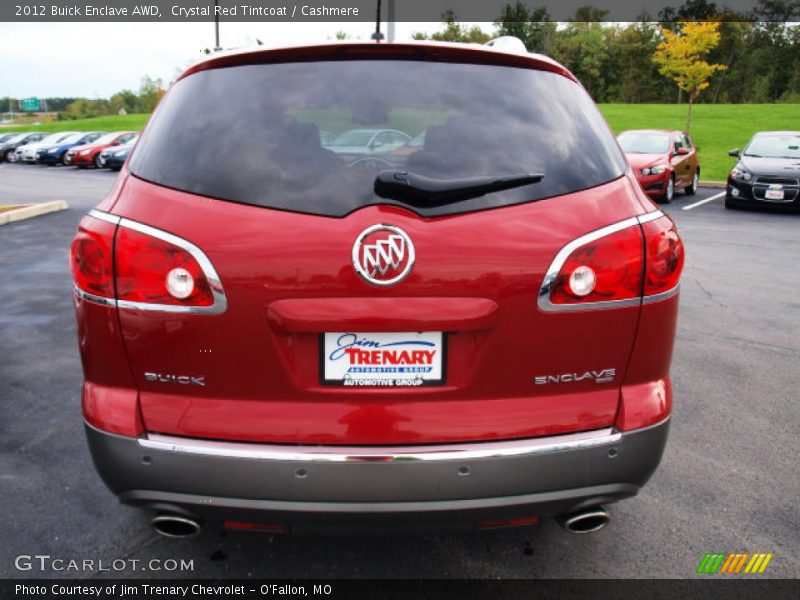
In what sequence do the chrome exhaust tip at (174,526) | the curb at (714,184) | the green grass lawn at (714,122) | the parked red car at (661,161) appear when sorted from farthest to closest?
1. the green grass lawn at (714,122)
2. the curb at (714,184)
3. the parked red car at (661,161)
4. the chrome exhaust tip at (174,526)

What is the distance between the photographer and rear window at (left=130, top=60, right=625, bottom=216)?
2.01 m

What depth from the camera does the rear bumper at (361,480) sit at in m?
1.95

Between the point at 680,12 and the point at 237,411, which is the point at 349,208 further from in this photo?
the point at 680,12

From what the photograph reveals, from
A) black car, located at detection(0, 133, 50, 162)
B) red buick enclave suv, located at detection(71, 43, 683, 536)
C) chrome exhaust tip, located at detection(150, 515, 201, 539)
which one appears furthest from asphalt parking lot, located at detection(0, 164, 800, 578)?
black car, located at detection(0, 133, 50, 162)

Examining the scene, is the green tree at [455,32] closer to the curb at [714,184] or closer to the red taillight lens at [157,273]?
the curb at [714,184]

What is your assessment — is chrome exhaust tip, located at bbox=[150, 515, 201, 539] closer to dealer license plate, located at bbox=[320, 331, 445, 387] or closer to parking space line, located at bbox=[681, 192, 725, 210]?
dealer license plate, located at bbox=[320, 331, 445, 387]

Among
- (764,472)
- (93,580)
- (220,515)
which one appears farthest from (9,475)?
(764,472)

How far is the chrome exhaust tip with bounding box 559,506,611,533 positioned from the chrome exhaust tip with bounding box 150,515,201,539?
1160 millimetres

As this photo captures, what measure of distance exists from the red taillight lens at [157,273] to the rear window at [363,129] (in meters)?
0.20

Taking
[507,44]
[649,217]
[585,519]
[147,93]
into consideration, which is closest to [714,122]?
[507,44]

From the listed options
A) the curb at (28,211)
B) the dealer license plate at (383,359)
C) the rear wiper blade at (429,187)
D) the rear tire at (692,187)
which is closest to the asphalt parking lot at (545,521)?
the dealer license plate at (383,359)

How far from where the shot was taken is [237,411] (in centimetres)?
200

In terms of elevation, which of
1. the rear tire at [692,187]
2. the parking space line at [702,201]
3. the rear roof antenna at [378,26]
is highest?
the rear roof antenna at [378,26]

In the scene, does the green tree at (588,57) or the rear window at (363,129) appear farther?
the green tree at (588,57)
